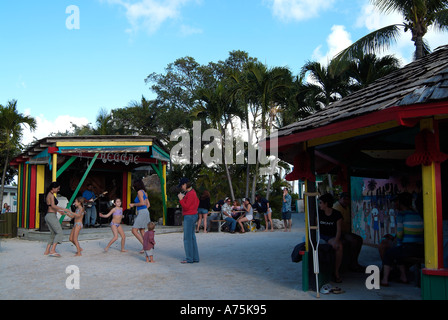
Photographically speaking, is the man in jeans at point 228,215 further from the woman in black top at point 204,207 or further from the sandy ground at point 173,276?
the sandy ground at point 173,276

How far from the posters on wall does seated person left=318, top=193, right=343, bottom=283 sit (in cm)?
322

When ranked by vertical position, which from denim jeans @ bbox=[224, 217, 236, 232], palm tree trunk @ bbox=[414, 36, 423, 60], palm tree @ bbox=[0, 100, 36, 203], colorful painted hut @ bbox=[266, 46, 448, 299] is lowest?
denim jeans @ bbox=[224, 217, 236, 232]

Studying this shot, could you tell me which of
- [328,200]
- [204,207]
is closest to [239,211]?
[204,207]

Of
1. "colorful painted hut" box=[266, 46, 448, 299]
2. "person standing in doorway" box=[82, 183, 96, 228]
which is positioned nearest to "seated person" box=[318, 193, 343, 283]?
"colorful painted hut" box=[266, 46, 448, 299]

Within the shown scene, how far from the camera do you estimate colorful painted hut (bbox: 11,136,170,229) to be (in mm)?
13570

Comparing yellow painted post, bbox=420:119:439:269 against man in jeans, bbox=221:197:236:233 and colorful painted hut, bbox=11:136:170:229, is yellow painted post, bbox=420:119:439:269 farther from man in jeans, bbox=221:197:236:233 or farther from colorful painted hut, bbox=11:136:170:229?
man in jeans, bbox=221:197:236:233

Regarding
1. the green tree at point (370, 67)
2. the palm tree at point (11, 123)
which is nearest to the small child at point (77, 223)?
the palm tree at point (11, 123)

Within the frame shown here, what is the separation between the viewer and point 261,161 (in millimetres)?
20672

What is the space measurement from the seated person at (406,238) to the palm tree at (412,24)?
9.06 m

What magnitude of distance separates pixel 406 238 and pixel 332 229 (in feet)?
3.57

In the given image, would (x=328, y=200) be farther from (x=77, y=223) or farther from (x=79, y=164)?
(x=79, y=164)
